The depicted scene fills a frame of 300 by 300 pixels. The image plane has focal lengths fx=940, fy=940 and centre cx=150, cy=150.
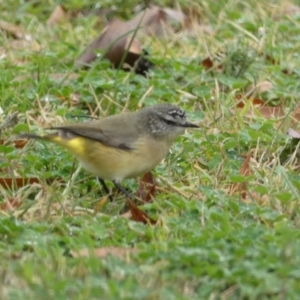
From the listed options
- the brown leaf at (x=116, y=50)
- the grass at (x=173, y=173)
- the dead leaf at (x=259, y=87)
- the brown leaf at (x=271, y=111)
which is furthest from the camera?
the brown leaf at (x=116, y=50)

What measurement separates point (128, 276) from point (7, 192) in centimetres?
161

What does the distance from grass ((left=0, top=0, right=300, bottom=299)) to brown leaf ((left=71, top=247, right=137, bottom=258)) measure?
26 millimetres

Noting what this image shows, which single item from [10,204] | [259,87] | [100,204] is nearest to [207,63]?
[259,87]

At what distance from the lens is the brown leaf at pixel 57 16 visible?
9.27 m

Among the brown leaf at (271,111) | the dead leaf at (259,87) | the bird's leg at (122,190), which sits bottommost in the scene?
the brown leaf at (271,111)

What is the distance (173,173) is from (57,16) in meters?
3.68

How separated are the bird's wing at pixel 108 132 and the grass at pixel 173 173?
1.04ft

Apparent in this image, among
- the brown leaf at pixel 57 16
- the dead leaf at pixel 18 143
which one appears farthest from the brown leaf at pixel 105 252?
the brown leaf at pixel 57 16

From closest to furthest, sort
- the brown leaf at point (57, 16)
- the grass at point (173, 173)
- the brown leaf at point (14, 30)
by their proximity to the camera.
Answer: the grass at point (173, 173) → the brown leaf at point (14, 30) → the brown leaf at point (57, 16)

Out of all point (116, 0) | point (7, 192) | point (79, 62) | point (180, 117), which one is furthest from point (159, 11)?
point (7, 192)

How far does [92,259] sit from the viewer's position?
4.47 meters

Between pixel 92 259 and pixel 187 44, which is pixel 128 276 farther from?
pixel 187 44

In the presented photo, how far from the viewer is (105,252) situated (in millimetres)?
4773

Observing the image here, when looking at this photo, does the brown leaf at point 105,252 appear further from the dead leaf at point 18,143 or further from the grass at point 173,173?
the dead leaf at point 18,143
